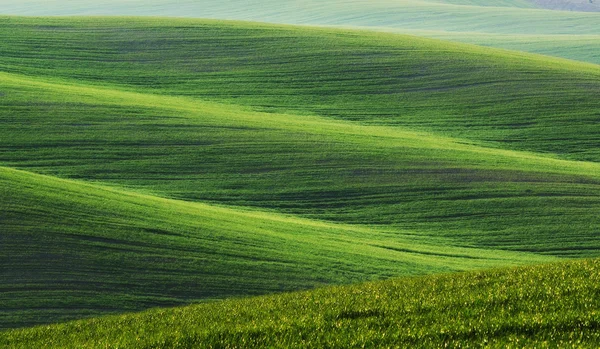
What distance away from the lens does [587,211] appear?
Answer: 1105 inches

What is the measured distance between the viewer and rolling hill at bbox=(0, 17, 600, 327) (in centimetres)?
2050

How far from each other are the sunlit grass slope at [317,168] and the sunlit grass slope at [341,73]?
13.0ft

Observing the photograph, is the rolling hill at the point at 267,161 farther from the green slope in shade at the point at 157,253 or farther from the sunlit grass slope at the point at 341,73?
the sunlit grass slope at the point at 341,73

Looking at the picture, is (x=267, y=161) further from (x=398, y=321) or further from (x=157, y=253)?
(x=398, y=321)

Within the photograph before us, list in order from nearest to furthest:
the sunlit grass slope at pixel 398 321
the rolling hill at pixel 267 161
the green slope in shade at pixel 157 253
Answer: the sunlit grass slope at pixel 398 321, the green slope in shade at pixel 157 253, the rolling hill at pixel 267 161

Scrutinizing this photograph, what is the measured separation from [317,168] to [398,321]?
866 inches

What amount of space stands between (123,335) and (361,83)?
35.9 m

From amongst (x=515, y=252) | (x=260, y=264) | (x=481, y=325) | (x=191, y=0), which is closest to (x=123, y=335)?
(x=481, y=325)

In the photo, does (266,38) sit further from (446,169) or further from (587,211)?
(587,211)

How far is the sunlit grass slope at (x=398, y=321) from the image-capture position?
8188mm

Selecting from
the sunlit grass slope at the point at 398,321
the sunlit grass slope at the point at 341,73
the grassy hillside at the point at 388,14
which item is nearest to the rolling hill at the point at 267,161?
the sunlit grass slope at the point at 341,73

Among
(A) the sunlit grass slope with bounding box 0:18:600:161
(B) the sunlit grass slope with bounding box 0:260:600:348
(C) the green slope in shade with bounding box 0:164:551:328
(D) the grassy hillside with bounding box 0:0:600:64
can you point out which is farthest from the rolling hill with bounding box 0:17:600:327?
(D) the grassy hillside with bounding box 0:0:600:64

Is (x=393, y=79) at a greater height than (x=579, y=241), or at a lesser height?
greater

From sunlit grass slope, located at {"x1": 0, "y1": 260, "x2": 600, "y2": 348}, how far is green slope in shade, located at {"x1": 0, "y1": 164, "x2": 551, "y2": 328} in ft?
21.5
